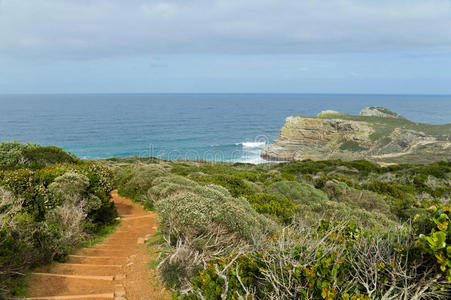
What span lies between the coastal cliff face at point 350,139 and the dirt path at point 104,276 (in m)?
57.7

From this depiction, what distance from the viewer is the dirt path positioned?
202 inches

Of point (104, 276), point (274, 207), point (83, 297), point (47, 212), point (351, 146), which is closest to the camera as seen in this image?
point (83, 297)

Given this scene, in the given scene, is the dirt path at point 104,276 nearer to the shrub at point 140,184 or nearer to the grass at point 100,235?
the grass at point 100,235

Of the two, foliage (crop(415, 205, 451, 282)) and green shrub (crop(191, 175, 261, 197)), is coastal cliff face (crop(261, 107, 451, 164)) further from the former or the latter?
foliage (crop(415, 205, 451, 282))

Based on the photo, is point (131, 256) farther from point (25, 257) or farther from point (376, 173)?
point (376, 173)

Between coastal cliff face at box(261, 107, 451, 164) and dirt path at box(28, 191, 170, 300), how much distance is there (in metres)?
57.7

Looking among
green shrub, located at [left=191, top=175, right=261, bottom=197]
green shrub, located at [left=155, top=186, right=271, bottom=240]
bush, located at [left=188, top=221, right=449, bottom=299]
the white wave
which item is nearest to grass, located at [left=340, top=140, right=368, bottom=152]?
the white wave

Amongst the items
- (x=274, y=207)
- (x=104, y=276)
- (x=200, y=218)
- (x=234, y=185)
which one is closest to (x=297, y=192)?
(x=234, y=185)

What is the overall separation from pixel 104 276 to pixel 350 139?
71.2m

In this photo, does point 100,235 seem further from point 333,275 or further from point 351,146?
point 351,146

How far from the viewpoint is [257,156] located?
2574 inches

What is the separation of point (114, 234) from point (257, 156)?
5787cm

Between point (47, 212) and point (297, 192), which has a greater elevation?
point (47, 212)

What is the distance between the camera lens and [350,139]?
68.1 metres
